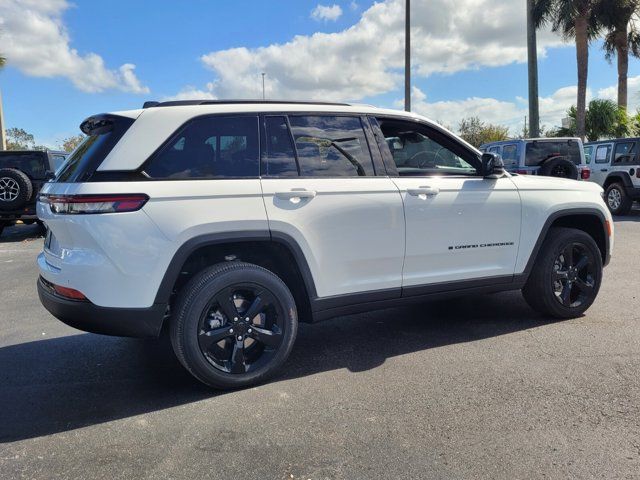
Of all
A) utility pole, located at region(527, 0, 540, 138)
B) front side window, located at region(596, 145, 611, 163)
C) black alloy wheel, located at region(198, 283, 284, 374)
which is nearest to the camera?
black alloy wheel, located at region(198, 283, 284, 374)

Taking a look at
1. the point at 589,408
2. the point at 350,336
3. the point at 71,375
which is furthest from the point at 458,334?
the point at 71,375

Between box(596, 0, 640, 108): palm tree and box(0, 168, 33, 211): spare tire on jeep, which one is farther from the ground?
box(596, 0, 640, 108): palm tree

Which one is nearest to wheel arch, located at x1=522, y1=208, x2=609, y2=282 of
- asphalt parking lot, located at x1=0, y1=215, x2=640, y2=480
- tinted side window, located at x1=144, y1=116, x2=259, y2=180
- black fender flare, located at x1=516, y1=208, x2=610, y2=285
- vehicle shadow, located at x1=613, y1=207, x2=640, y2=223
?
black fender flare, located at x1=516, y1=208, x2=610, y2=285

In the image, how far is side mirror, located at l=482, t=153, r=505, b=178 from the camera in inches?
171

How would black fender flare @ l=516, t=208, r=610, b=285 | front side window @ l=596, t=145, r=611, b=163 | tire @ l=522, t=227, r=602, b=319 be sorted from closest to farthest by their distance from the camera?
black fender flare @ l=516, t=208, r=610, b=285 < tire @ l=522, t=227, r=602, b=319 < front side window @ l=596, t=145, r=611, b=163

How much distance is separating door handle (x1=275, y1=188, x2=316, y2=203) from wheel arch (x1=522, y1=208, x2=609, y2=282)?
86.2 inches

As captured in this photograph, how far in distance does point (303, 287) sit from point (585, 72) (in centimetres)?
2310

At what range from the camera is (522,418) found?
3.10 m

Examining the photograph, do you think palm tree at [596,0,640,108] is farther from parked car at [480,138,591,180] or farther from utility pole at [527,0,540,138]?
parked car at [480,138,591,180]

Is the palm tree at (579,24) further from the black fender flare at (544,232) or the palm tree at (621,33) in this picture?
the black fender flare at (544,232)

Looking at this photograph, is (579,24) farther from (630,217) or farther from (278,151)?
(278,151)

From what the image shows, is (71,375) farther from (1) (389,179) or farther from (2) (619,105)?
(2) (619,105)

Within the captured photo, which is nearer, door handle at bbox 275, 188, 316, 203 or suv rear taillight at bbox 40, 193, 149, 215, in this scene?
suv rear taillight at bbox 40, 193, 149, 215

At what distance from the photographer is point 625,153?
45.1ft
